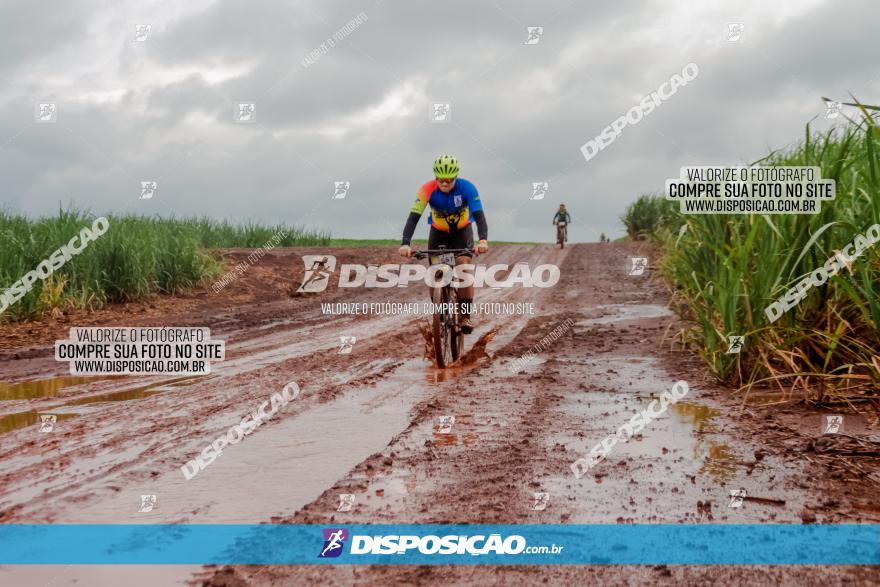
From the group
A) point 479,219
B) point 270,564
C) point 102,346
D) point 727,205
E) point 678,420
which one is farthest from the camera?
point 102,346

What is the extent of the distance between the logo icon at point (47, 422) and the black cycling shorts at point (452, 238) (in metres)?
5.03

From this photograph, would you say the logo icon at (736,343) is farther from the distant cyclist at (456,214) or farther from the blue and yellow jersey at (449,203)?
the blue and yellow jersey at (449,203)

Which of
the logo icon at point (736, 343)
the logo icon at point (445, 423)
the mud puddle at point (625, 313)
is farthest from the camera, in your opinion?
the mud puddle at point (625, 313)

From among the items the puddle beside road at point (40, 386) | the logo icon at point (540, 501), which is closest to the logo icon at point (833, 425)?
the logo icon at point (540, 501)

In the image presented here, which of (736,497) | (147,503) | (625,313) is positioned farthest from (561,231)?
(147,503)

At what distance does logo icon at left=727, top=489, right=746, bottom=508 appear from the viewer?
14.3 ft

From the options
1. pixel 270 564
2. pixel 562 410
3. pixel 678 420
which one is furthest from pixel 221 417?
pixel 678 420

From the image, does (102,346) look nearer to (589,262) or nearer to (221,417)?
→ (221,417)

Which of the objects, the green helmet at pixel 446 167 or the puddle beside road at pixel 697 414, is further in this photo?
the green helmet at pixel 446 167

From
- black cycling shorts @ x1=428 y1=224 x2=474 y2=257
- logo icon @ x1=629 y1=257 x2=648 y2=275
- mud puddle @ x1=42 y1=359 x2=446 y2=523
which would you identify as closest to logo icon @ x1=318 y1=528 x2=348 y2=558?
mud puddle @ x1=42 y1=359 x2=446 y2=523

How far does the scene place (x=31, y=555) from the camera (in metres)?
3.68

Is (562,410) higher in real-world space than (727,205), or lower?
lower

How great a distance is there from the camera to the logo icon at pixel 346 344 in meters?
10.9

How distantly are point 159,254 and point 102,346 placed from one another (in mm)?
6661
